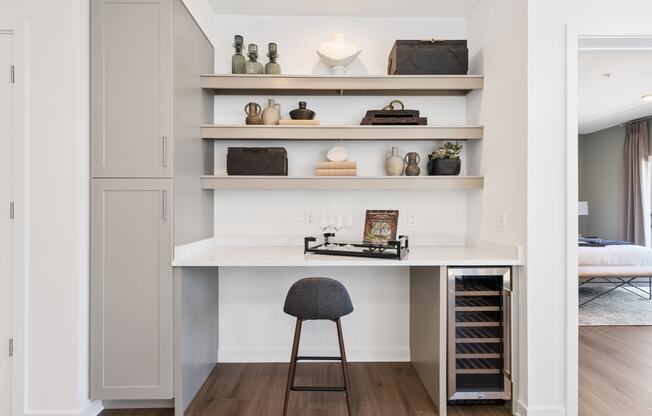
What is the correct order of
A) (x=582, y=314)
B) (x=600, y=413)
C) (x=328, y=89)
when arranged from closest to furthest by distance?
(x=600, y=413)
(x=328, y=89)
(x=582, y=314)

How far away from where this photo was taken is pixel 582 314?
3.99 meters

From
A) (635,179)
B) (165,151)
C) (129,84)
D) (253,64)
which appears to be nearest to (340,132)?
(253,64)

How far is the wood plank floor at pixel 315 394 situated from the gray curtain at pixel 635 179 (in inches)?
217

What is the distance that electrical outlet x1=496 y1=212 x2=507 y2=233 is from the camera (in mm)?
2250

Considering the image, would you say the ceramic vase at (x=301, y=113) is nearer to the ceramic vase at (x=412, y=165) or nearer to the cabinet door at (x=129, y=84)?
the ceramic vase at (x=412, y=165)

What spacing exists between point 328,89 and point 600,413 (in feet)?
8.64

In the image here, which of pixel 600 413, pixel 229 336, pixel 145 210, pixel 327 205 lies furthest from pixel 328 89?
pixel 600 413

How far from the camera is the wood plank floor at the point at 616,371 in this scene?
2.21 meters

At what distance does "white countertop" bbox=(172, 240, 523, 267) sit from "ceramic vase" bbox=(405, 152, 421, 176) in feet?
2.00

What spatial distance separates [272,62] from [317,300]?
1.76m

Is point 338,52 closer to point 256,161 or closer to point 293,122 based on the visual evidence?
point 293,122

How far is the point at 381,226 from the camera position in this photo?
2.52 metres
